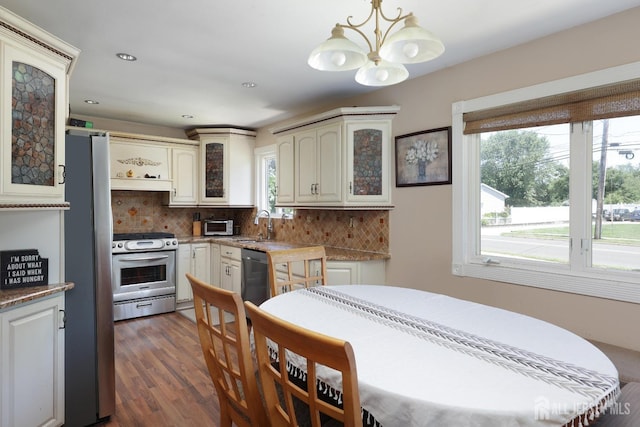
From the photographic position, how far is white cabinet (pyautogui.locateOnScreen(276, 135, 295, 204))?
3947mm

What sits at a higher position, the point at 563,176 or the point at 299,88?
Answer: the point at 299,88

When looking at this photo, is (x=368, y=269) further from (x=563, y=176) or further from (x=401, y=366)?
(x=401, y=366)

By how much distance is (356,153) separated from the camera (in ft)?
10.8

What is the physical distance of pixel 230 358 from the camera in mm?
1229

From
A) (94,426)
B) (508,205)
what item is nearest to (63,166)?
(94,426)

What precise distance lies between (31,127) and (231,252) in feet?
8.92

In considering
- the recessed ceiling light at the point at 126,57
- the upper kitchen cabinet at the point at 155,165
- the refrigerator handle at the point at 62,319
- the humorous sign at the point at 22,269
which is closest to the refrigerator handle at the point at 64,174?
the humorous sign at the point at 22,269

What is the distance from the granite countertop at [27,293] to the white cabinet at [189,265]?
2541 mm

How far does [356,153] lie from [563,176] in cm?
163

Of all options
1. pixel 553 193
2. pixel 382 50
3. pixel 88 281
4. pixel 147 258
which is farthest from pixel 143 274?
pixel 553 193

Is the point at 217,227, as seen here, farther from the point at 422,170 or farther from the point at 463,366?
the point at 463,366

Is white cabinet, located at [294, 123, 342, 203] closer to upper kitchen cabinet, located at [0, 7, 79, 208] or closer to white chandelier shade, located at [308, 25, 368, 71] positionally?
white chandelier shade, located at [308, 25, 368, 71]

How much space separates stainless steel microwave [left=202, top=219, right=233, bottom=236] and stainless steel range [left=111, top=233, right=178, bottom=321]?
0.78m

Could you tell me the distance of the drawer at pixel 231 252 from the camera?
413 centimetres
